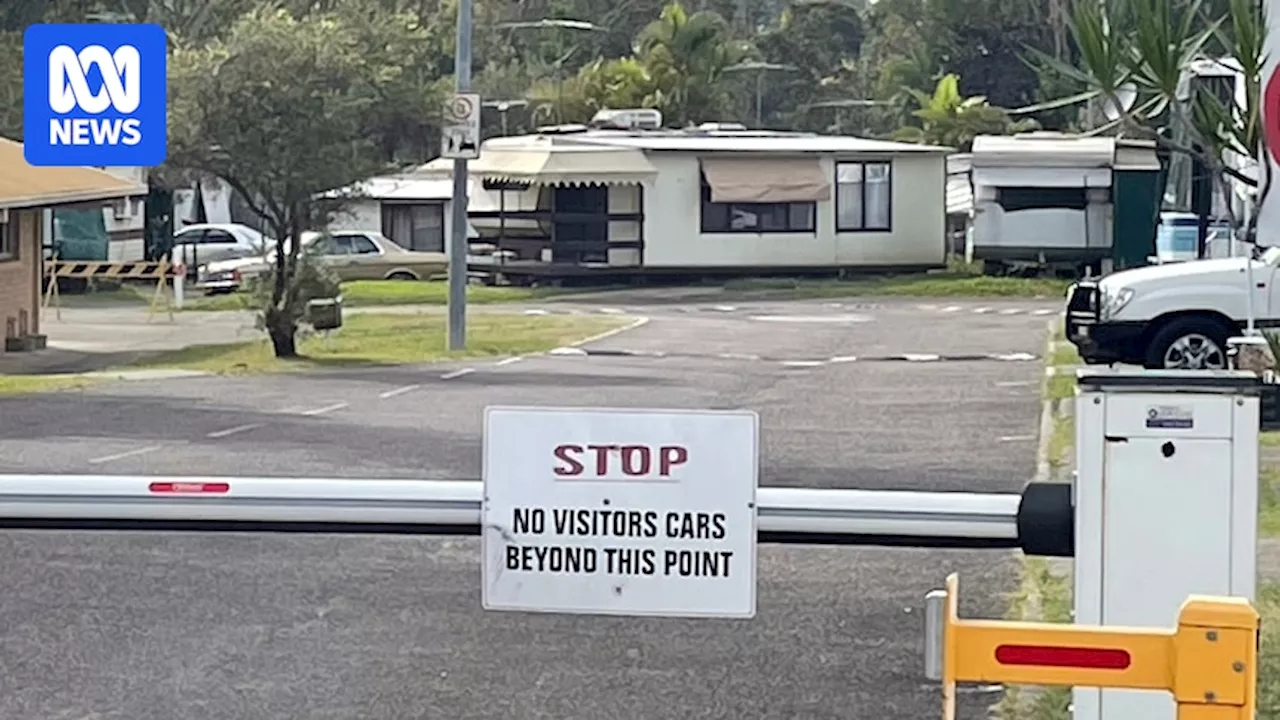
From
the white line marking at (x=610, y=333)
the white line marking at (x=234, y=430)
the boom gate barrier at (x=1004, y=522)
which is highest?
the boom gate barrier at (x=1004, y=522)

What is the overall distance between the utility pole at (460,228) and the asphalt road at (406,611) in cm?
839

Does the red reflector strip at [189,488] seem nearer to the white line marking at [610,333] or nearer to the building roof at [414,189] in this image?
the white line marking at [610,333]

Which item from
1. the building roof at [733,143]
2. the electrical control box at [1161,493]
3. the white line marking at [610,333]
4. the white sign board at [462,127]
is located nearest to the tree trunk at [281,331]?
the white sign board at [462,127]

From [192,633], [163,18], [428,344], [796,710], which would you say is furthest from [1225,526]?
[163,18]

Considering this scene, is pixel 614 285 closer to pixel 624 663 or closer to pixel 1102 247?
pixel 1102 247

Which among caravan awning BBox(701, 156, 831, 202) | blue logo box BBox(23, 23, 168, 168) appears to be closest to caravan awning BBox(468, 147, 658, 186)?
caravan awning BBox(701, 156, 831, 202)

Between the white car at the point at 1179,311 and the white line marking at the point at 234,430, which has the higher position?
the white car at the point at 1179,311

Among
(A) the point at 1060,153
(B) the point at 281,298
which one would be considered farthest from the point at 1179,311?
(A) the point at 1060,153

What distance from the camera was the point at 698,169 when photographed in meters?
40.9

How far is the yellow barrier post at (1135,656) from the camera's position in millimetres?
3244

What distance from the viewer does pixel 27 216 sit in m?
28.0

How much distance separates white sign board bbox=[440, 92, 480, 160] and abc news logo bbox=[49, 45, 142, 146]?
55.5ft

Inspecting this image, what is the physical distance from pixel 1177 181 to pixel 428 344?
897 cm

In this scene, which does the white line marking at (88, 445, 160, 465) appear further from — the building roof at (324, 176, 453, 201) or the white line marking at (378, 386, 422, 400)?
the building roof at (324, 176, 453, 201)
